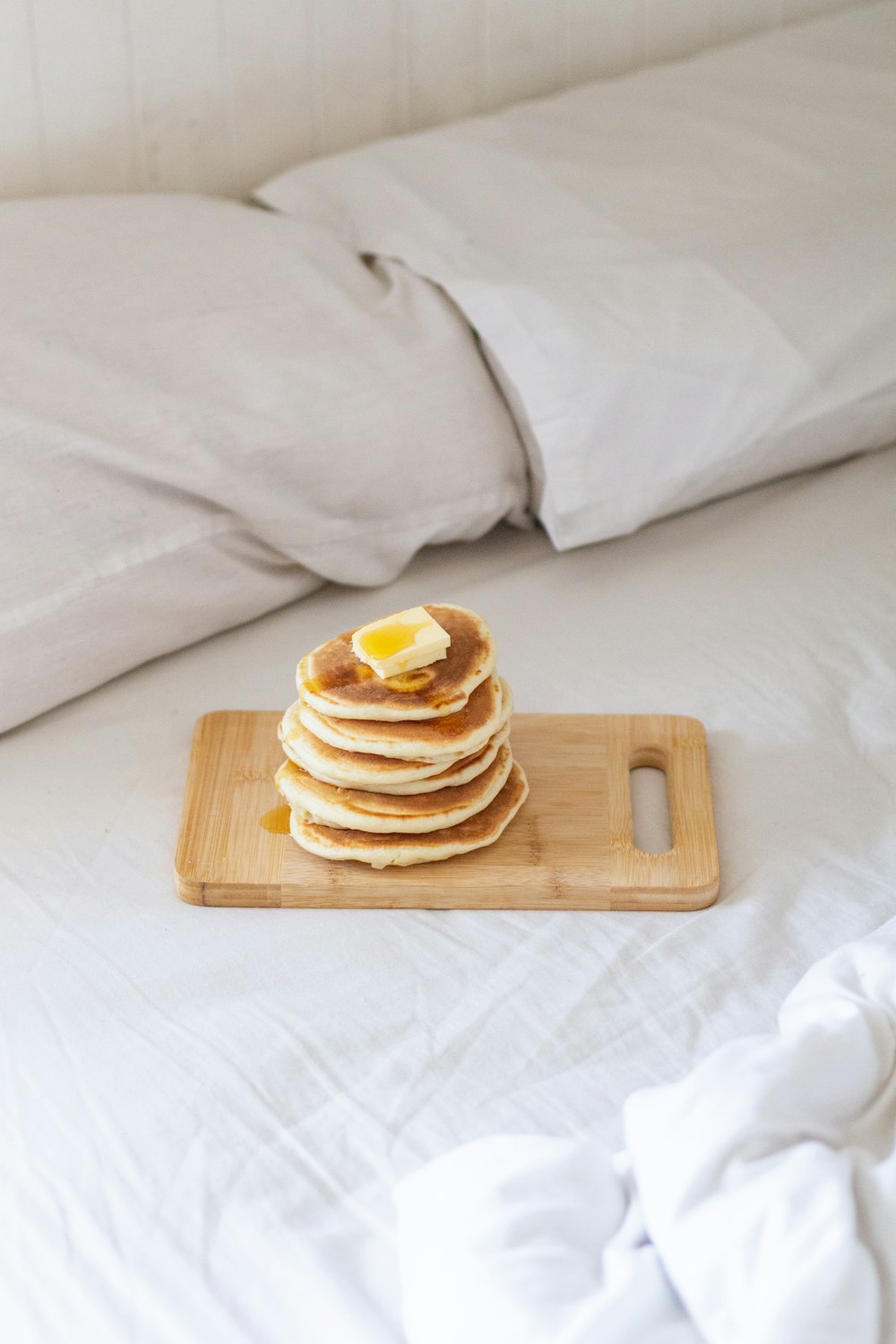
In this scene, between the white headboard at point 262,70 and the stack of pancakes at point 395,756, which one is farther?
the white headboard at point 262,70

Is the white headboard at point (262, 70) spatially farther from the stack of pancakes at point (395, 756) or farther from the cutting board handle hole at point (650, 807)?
the cutting board handle hole at point (650, 807)

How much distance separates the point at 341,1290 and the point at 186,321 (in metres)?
0.72

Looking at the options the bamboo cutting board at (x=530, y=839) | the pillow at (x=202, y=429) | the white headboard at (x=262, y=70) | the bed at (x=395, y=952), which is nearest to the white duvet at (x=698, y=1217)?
the bed at (x=395, y=952)

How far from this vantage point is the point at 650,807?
96 centimetres

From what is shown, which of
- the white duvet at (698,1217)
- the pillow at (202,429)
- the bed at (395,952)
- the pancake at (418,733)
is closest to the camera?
the white duvet at (698,1217)

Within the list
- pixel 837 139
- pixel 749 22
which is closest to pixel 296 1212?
pixel 837 139

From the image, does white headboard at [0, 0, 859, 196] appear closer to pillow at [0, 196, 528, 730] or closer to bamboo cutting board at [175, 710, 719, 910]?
pillow at [0, 196, 528, 730]

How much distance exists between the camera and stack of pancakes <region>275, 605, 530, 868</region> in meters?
0.85

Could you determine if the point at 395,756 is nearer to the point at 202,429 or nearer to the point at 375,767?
the point at 375,767

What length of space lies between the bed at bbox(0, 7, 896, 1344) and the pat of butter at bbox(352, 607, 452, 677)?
0.51 feet

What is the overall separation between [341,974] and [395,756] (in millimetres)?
132

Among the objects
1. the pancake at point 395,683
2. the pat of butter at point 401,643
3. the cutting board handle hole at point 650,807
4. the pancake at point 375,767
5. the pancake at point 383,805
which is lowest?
the cutting board handle hole at point 650,807

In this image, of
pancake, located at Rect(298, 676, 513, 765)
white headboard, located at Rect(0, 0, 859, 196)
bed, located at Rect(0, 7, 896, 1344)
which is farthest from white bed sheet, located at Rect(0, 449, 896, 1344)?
white headboard, located at Rect(0, 0, 859, 196)

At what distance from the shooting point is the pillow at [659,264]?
1166mm
